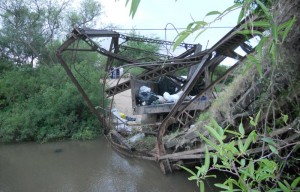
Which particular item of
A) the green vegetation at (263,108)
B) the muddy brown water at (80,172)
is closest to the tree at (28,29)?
the muddy brown water at (80,172)

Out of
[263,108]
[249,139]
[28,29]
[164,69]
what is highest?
[28,29]

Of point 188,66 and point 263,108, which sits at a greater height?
point 188,66

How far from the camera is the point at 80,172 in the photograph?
8.56m

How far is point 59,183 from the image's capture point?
311 inches

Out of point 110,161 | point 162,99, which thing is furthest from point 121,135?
point 162,99

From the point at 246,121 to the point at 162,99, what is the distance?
19.6 feet

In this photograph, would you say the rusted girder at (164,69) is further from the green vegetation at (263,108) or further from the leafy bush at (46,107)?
the leafy bush at (46,107)

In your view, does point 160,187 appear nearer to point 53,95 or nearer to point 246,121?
point 246,121

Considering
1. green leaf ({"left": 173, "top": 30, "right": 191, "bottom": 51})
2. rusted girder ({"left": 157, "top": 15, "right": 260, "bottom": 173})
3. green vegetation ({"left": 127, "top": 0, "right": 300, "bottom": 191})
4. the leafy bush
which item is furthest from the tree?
green leaf ({"left": 173, "top": 30, "right": 191, "bottom": 51})

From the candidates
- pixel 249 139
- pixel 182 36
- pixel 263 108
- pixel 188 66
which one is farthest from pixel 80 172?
pixel 182 36

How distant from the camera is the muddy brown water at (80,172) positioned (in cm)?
734

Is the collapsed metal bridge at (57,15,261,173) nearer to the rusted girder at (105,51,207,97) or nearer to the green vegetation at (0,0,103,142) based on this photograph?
the rusted girder at (105,51,207,97)

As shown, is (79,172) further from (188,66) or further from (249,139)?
(249,139)

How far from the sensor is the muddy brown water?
24.1 feet
